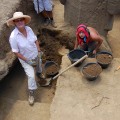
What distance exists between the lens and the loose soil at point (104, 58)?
5.60 m

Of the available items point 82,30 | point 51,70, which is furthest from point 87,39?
point 51,70

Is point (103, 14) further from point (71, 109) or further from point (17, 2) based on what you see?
point (71, 109)

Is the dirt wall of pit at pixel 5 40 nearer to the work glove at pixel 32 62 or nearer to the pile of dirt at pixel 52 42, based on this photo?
the work glove at pixel 32 62

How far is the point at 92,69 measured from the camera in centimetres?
541

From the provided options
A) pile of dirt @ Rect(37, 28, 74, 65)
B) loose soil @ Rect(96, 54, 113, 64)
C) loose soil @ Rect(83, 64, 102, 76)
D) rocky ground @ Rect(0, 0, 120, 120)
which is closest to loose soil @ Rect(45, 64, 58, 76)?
rocky ground @ Rect(0, 0, 120, 120)

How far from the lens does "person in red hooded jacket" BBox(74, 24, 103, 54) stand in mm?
5688

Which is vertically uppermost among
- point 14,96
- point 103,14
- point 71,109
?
point 103,14

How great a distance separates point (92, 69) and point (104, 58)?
17.1 inches

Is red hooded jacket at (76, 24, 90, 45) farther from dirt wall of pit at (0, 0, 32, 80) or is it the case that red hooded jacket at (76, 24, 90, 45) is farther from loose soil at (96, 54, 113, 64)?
dirt wall of pit at (0, 0, 32, 80)

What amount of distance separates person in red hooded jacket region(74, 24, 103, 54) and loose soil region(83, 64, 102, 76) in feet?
2.08

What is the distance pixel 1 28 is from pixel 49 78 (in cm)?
147

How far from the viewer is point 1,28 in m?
5.75

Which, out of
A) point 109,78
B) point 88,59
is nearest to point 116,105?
point 109,78

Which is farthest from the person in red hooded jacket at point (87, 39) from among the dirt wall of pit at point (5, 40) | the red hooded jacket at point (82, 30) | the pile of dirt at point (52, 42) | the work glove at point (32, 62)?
the dirt wall of pit at point (5, 40)
